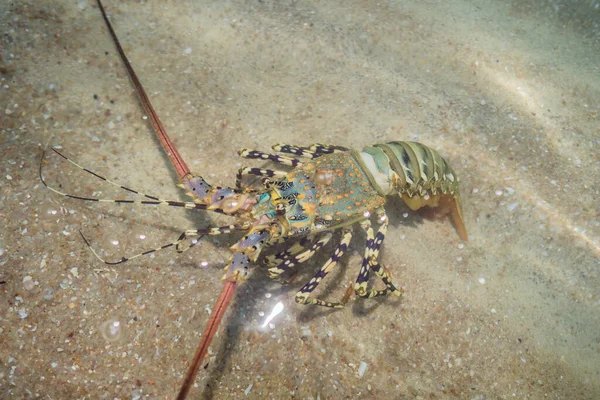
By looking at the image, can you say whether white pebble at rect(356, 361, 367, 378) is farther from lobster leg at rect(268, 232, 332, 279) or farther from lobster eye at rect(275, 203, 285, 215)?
lobster eye at rect(275, 203, 285, 215)

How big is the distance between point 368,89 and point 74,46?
2812mm

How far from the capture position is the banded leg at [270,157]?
316cm

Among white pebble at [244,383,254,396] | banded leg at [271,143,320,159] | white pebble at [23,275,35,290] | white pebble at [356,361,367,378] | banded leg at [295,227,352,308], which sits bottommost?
white pebble at [244,383,254,396]

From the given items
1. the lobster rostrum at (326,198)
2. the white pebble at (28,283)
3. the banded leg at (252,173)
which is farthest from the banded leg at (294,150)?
the white pebble at (28,283)

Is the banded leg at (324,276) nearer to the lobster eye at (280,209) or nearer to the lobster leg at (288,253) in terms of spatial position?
the lobster leg at (288,253)

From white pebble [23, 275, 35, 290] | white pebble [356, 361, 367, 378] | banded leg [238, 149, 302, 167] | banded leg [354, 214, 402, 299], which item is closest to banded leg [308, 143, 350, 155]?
banded leg [238, 149, 302, 167]

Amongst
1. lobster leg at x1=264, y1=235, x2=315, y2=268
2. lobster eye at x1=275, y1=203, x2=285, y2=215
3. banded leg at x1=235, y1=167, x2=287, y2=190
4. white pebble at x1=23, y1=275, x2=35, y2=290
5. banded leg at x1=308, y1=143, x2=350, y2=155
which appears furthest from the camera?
banded leg at x1=308, y1=143, x2=350, y2=155

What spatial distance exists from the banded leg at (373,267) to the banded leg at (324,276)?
0.16 m

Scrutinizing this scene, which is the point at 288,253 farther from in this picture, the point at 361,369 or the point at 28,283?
the point at 28,283

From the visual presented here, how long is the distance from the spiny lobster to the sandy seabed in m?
0.21

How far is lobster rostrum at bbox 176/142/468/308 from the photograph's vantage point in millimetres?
2580

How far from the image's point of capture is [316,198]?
2.89 m

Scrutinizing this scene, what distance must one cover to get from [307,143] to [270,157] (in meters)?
0.48

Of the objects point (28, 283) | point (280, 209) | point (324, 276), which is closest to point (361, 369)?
point (324, 276)
